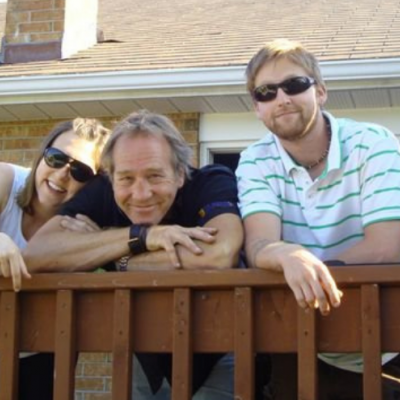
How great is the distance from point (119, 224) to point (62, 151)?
0.47 metres

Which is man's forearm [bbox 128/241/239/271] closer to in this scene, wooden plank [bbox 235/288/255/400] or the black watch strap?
the black watch strap

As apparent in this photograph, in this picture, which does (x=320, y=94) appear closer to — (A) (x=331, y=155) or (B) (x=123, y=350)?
(A) (x=331, y=155)

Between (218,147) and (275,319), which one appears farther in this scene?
(218,147)

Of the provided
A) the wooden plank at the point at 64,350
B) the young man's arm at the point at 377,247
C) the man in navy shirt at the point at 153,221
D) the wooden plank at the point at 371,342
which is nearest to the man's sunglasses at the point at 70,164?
the man in navy shirt at the point at 153,221

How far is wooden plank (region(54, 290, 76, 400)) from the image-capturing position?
3.07 meters

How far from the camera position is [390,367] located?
3350 millimetres

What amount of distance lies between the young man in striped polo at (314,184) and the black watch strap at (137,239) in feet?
1.17

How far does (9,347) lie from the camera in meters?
3.15

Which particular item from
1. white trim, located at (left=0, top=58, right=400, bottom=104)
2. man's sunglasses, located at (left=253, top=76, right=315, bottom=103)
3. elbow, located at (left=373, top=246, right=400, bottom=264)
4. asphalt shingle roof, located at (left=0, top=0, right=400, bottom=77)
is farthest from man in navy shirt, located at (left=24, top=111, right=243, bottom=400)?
asphalt shingle roof, located at (left=0, top=0, right=400, bottom=77)

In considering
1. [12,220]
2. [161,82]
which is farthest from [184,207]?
[161,82]

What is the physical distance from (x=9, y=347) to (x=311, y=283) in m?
1.10

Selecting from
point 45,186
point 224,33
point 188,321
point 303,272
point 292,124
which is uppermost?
point 224,33

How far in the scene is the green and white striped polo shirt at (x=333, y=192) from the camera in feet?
10.4

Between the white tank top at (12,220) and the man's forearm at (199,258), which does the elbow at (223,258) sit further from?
the white tank top at (12,220)
